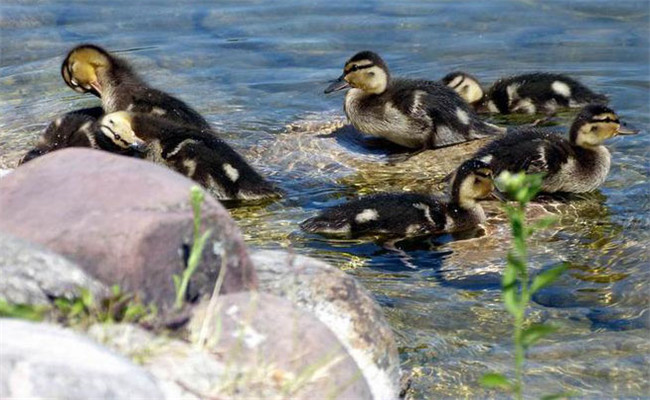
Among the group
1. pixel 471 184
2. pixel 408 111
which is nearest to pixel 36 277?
pixel 471 184

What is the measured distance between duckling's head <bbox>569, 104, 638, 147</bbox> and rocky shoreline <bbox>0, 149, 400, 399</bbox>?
3.54m

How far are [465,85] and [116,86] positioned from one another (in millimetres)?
2184

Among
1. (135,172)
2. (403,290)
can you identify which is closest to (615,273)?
(403,290)

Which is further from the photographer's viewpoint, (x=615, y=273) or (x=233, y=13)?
(x=233, y=13)

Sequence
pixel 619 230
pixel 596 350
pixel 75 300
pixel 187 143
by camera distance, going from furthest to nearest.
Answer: pixel 187 143
pixel 619 230
pixel 596 350
pixel 75 300

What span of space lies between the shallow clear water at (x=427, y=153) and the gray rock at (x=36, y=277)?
159 centimetres

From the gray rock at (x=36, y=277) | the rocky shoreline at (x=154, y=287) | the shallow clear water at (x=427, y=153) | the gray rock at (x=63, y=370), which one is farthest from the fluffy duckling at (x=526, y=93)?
the gray rock at (x=63, y=370)

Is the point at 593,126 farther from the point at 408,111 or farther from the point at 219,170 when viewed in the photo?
the point at 219,170

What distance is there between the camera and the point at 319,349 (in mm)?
3344

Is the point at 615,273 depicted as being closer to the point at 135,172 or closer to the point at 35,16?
the point at 135,172

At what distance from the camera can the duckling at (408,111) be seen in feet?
24.5

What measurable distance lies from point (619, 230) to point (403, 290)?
1.33 m

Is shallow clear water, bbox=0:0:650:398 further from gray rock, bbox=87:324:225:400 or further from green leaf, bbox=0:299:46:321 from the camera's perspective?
green leaf, bbox=0:299:46:321

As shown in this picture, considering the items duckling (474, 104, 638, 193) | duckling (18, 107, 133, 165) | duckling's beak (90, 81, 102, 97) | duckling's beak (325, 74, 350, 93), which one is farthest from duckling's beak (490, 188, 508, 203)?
duckling's beak (90, 81, 102, 97)
